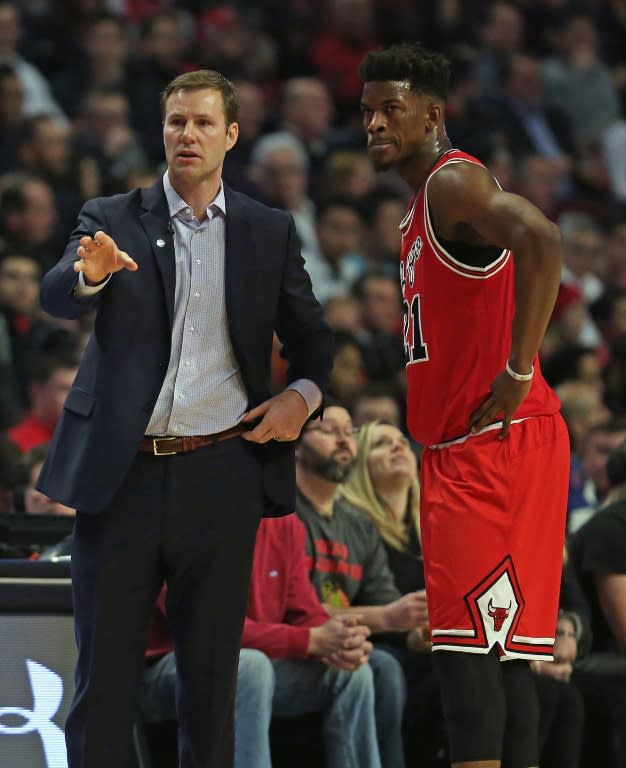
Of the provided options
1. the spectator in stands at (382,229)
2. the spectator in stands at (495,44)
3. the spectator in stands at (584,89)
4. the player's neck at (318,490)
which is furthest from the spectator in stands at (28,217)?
the spectator in stands at (584,89)

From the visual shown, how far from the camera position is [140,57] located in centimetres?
1051

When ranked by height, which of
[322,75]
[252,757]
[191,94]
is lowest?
[252,757]

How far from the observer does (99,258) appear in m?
3.47

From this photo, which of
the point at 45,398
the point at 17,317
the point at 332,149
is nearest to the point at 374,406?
the point at 45,398

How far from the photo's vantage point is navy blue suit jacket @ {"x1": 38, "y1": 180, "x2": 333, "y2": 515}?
3639mm

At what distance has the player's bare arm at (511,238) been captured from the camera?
3525 mm

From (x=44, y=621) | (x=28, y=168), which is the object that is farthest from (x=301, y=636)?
(x=28, y=168)

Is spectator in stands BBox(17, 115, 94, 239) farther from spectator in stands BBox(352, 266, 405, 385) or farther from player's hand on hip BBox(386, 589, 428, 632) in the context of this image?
player's hand on hip BBox(386, 589, 428, 632)

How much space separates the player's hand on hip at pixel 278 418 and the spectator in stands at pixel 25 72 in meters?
6.31

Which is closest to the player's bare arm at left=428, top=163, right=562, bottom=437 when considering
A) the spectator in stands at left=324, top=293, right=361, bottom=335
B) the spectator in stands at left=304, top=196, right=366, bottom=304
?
the spectator in stands at left=324, top=293, right=361, bottom=335

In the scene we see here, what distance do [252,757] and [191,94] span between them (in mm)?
2112

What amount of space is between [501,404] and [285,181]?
245 inches

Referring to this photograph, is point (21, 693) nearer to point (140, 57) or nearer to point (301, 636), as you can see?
point (301, 636)

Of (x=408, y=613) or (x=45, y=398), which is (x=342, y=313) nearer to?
(x=45, y=398)
